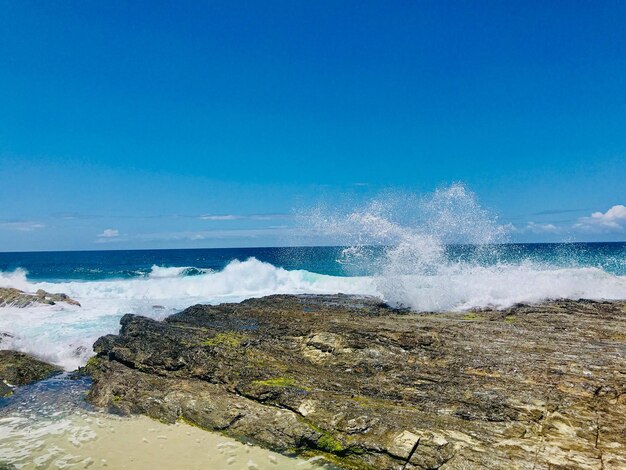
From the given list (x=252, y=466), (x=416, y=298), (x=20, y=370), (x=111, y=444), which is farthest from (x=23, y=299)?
(x=252, y=466)

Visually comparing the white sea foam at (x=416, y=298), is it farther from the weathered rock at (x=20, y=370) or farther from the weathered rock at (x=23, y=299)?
the weathered rock at (x=20, y=370)

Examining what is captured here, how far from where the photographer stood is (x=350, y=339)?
10.9 m

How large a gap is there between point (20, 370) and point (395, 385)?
10.7 m

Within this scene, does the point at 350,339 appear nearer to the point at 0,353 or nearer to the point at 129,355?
the point at 129,355

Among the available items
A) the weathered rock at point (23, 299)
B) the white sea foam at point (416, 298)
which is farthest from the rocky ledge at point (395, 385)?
the weathered rock at point (23, 299)

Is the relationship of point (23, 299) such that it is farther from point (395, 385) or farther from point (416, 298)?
point (395, 385)

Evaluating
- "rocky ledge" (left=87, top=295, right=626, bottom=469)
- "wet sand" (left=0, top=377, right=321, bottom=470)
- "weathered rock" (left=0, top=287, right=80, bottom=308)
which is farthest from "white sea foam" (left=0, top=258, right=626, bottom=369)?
"wet sand" (left=0, top=377, right=321, bottom=470)

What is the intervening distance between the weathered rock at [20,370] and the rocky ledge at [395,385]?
150cm

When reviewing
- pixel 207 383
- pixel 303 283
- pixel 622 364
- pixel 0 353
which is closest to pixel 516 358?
pixel 622 364

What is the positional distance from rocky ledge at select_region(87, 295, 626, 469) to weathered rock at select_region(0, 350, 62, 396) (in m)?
1.50

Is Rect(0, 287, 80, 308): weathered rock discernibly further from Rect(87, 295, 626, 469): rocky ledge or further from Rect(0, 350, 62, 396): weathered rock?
Rect(87, 295, 626, 469): rocky ledge

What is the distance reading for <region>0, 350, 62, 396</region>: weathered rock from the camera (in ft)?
36.5

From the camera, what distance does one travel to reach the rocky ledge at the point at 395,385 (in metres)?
6.51

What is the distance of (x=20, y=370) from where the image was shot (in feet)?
38.4
